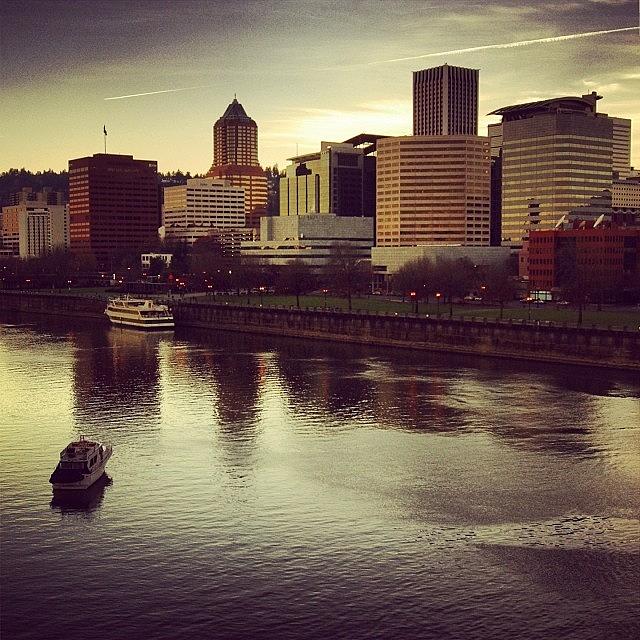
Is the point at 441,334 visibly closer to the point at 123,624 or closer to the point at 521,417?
the point at 521,417

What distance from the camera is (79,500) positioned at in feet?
145

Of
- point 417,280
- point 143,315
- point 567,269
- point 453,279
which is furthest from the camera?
point 567,269

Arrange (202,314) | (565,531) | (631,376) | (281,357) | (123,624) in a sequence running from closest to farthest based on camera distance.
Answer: (123,624)
(565,531)
(631,376)
(281,357)
(202,314)

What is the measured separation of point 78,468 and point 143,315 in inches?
3641

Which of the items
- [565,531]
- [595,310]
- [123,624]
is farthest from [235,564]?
[595,310]

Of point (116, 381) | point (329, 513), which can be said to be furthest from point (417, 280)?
point (329, 513)

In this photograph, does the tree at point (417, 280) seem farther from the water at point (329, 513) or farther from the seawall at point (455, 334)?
the water at point (329, 513)

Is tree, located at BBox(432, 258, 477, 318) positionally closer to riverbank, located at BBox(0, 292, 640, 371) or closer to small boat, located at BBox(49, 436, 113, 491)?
riverbank, located at BBox(0, 292, 640, 371)

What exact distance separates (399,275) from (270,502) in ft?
441

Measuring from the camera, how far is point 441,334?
103 metres

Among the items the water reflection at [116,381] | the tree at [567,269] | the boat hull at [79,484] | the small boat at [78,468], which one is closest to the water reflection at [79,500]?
the boat hull at [79,484]

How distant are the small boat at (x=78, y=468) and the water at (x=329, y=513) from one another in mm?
824

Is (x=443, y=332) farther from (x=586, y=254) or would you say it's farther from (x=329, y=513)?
(x=586, y=254)

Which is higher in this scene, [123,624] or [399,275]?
[399,275]
